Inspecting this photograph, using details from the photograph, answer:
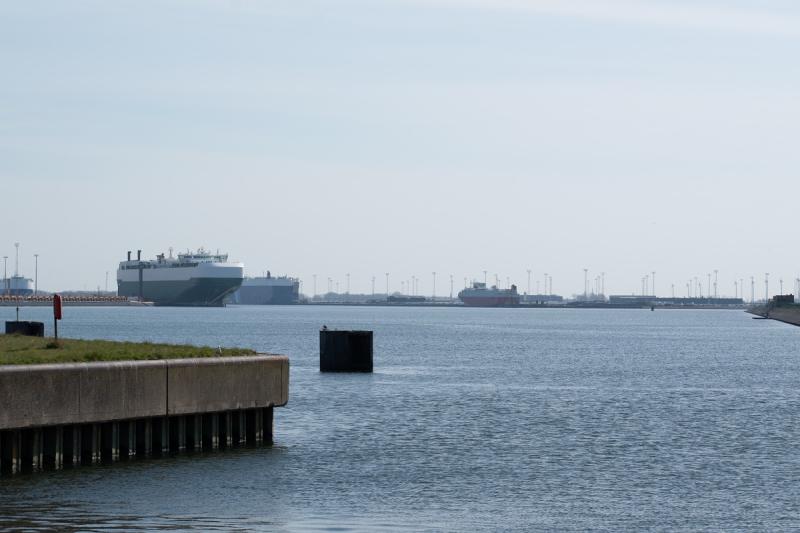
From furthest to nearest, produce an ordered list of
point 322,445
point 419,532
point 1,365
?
point 322,445 < point 1,365 < point 419,532

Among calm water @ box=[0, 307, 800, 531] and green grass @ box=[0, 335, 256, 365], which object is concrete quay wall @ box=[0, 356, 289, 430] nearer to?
green grass @ box=[0, 335, 256, 365]

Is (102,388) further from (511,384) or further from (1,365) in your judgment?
(511,384)

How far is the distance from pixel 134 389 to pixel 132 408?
1.58ft

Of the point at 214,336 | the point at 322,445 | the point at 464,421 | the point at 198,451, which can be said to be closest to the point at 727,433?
the point at 464,421

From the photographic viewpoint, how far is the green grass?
34.0m

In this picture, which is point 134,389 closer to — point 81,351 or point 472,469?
point 81,351

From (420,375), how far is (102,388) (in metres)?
46.7

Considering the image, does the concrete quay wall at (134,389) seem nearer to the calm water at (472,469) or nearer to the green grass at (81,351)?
the green grass at (81,351)

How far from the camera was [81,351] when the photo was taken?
35.7 meters

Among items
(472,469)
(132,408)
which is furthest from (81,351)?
(472,469)

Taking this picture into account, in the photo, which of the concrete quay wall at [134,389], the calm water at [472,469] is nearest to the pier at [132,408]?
the concrete quay wall at [134,389]

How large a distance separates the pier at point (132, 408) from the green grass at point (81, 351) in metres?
0.79

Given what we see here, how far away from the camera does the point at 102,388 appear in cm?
3353

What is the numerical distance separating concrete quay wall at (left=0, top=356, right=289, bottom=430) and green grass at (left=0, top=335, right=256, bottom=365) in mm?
790
